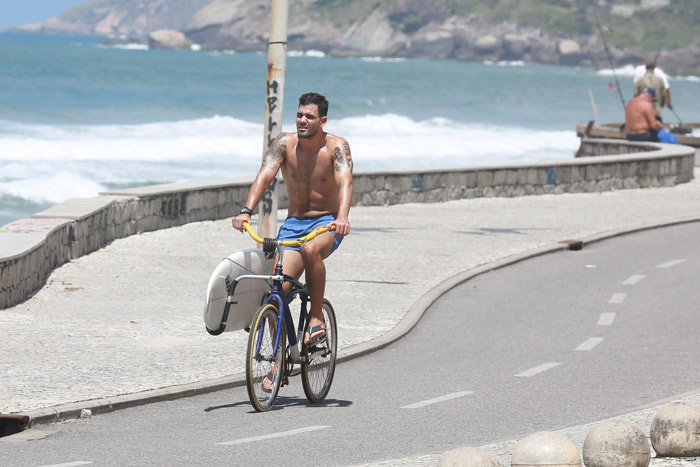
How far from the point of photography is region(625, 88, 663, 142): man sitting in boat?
1101 inches

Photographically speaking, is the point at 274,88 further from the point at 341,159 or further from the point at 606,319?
the point at 341,159

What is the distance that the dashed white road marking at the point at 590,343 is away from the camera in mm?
10536

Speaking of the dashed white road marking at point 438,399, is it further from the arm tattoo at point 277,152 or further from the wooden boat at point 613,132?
the wooden boat at point 613,132

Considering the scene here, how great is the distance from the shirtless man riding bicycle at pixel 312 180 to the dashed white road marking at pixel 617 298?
5242mm

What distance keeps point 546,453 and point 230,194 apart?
12.7m

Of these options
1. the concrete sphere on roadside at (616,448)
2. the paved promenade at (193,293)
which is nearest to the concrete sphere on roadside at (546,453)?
the concrete sphere on roadside at (616,448)

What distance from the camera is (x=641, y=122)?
2819cm

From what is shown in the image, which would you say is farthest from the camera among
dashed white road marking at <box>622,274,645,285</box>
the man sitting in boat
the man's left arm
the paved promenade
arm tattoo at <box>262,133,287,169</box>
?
the man sitting in boat

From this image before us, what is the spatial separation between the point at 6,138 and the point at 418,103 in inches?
1998

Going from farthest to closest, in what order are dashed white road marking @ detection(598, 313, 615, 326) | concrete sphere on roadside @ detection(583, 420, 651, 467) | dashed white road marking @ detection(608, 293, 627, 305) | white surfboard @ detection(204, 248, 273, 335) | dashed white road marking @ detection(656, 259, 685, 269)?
dashed white road marking @ detection(656, 259, 685, 269)
dashed white road marking @ detection(608, 293, 627, 305)
dashed white road marking @ detection(598, 313, 615, 326)
white surfboard @ detection(204, 248, 273, 335)
concrete sphere on roadside @ detection(583, 420, 651, 467)

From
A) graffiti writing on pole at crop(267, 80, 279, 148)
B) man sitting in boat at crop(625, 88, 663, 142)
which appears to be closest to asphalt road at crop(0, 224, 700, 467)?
graffiti writing on pole at crop(267, 80, 279, 148)

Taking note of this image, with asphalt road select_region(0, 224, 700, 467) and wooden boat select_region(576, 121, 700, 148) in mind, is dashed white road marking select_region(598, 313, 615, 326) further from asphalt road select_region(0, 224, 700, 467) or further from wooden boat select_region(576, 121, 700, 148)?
wooden boat select_region(576, 121, 700, 148)

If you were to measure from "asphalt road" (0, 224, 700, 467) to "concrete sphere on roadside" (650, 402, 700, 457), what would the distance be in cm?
128

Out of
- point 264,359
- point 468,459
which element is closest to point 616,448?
point 468,459
